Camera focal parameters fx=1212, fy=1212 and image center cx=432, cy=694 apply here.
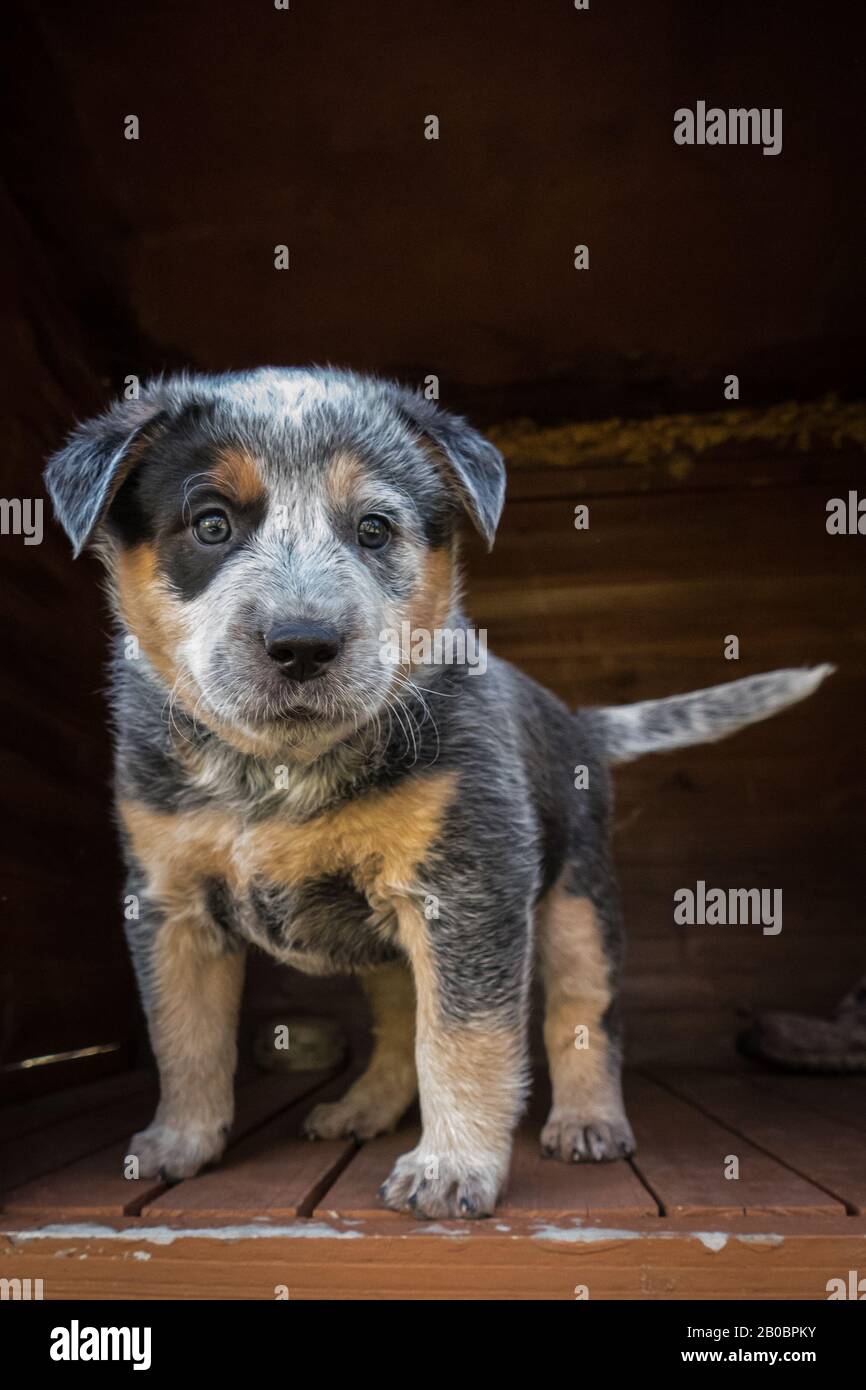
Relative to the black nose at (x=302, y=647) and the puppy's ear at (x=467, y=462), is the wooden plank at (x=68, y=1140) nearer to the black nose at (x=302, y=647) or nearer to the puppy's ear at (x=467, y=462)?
the black nose at (x=302, y=647)

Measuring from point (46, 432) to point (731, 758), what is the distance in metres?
2.97

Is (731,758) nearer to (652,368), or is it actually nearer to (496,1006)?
(652,368)

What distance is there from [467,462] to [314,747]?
2.61ft

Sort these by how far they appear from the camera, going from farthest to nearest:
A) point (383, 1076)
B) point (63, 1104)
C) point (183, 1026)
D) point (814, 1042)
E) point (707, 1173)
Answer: point (814, 1042) < point (63, 1104) < point (383, 1076) < point (183, 1026) < point (707, 1173)

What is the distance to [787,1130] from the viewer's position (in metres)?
3.39

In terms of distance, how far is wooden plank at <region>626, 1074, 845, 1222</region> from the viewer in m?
2.48

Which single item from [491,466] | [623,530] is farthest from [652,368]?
[491,466]

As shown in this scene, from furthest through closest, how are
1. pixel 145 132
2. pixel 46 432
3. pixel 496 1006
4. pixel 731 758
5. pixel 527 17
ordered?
pixel 731 758 < pixel 46 432 < pixel 145 132 < pixel 527 17 < pixel 496 1006

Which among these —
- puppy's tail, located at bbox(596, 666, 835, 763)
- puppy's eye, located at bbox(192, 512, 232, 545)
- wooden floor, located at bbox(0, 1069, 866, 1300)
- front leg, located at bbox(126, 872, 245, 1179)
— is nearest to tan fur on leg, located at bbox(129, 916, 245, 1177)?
front leg, located at bbox(126, 872, 245, 1179)

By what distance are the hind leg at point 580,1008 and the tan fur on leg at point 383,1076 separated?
0.44 meters

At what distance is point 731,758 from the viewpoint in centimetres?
507

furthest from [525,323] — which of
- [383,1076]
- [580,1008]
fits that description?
[383,1076]

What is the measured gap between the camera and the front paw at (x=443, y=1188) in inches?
95.7

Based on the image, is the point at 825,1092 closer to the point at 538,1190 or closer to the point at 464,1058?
the point at 538,1190
